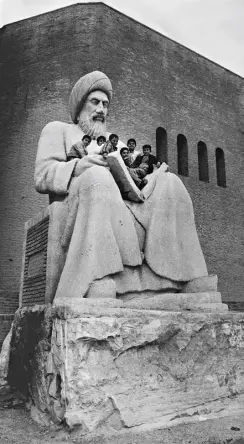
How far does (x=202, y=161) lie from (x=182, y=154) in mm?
873

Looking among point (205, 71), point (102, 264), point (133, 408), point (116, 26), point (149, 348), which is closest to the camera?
point (133, 408)

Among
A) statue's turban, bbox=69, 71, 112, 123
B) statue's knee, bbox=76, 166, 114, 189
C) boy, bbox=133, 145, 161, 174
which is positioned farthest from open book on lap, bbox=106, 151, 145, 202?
statue's turban, bbox=69, 71, 112, 123

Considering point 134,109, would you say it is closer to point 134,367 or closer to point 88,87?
point 88,87

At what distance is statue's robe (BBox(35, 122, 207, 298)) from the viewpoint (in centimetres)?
221

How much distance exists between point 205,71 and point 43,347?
13.4m

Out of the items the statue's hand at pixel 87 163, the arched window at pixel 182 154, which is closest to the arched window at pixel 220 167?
the arched window at pixel 182 154

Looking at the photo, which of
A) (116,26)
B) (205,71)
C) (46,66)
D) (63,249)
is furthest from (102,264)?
(205,71)

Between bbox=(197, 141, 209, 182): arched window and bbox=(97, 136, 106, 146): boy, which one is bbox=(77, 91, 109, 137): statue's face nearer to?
bbox=(97, 136, 106, 146): boy

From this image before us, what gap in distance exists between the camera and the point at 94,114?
3.19 meters

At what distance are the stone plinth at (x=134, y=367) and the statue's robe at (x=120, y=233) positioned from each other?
0.78 feet

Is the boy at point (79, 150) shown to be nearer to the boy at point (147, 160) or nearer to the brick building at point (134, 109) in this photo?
the boy at point (147, 160)

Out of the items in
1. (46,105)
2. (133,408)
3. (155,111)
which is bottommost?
(133,408)

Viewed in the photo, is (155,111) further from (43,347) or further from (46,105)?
(43,347)

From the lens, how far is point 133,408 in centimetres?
189
